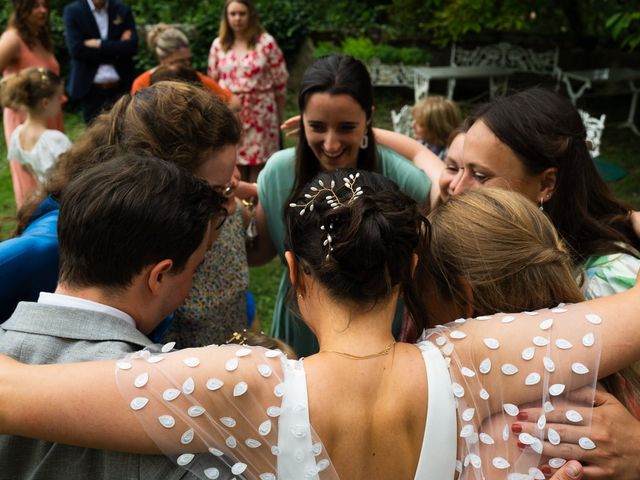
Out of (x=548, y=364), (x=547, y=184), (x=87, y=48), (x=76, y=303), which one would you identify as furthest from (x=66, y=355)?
(x=87, y=48)

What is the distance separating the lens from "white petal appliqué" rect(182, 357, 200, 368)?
159cm

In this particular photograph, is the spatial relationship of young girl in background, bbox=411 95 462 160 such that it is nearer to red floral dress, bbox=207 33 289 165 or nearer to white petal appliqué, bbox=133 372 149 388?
red floral dress, bbox=207 33 289 165

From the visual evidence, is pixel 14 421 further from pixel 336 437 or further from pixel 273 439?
pixel 336 437

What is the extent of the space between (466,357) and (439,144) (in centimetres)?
458

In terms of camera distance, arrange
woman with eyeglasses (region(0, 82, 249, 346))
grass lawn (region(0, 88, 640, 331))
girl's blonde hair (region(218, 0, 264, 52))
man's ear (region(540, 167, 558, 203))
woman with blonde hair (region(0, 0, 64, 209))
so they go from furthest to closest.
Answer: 1. girl's blonde hair (region(218, 0, 264, 52))
2. woman with blonde hair (region(0, 0, 64, 209))
3. grass lawn (region(0, 88, 640, 331))
4. man's ear (region(540, 167, 558, 203))
5. woman with eyeglasses (region(0, 82, 249, 346))

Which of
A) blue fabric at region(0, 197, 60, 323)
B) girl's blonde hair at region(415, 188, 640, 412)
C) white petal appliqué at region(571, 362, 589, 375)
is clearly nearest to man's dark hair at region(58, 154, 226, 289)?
blue fabric at region(0, 197, 60, 323)

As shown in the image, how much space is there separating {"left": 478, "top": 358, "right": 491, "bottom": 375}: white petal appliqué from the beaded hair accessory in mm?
470

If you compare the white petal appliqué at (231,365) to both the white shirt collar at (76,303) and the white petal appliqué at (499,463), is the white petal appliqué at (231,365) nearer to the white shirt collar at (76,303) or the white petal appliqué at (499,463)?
the white shirt collar at (76,303)

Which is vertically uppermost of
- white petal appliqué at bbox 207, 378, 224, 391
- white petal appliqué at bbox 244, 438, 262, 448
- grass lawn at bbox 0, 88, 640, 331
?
white petal appliqué at bbox 207, 378, 224, 391

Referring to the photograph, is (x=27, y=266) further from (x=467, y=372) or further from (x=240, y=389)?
(x=467, y=372)

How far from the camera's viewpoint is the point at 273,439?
1645mm

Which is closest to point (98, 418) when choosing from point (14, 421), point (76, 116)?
point (14, 421)

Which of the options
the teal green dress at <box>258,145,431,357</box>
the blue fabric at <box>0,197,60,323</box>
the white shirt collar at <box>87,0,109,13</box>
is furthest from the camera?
the white shirt collar at <box>87,0,109,13</box>

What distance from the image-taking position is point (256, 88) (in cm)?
766
